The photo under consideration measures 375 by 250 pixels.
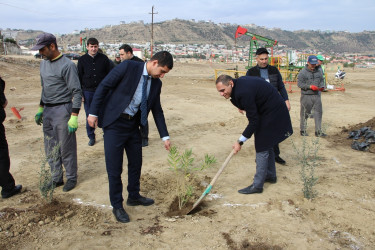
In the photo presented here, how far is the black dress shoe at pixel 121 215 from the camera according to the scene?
3.36 meters

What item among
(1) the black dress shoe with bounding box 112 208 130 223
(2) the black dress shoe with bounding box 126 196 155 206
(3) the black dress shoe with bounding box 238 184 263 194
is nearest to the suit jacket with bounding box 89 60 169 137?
(1) the black dress shoe with bounding box 112 208 130 223

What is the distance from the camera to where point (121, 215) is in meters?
3.38

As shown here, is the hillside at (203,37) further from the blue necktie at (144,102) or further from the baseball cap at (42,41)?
the blue necktie at (144,102)

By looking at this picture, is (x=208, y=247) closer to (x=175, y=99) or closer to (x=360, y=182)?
(x=360, y=182)

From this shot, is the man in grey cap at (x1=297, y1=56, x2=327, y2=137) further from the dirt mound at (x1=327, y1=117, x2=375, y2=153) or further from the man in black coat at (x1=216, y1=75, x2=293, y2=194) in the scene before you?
the man in black coat at (x1=216, y1=75, x2=293, y2=194)

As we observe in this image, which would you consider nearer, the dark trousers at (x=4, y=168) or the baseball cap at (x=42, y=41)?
the baseball cap at (x=42, y=41)

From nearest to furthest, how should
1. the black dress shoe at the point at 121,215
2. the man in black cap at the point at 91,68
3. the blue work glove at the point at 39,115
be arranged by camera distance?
the black dress shoe at the point at 121,215
the blue work glove at the point at 39,115
the man in black cap at the point at 91,68

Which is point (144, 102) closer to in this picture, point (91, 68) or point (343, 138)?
point (91, 68)

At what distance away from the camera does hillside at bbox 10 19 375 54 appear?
110000mm

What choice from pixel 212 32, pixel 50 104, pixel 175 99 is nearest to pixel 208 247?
pixel 50 104

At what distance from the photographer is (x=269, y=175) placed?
4418mm

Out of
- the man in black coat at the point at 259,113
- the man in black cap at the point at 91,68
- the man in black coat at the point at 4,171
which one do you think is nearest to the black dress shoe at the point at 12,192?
the man in black coat at the point at 4,171

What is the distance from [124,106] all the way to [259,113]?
1.75 meters

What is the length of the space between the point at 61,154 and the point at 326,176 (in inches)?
153
